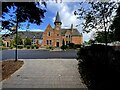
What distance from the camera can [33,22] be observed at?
36.9ft

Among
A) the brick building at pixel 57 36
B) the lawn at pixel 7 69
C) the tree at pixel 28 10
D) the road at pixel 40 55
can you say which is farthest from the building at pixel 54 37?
the tree at pixel 28 10

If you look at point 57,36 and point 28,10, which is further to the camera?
point 57,36

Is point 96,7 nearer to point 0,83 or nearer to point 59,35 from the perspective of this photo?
point 0,83

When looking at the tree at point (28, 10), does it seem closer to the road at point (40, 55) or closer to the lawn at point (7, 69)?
the lawn at point (7, 69)

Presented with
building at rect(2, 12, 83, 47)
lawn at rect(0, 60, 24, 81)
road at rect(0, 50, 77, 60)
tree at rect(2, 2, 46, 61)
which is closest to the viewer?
tree at rect(2, 2, 46, 61)

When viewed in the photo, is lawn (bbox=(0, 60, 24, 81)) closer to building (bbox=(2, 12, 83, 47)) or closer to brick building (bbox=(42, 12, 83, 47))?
building (bbox=(2, 12, 83, 47))

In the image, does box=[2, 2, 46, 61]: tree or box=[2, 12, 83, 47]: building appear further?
box=[2, 12, 83, 47]: building

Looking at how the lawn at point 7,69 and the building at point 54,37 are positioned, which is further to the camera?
the building at point 54,37

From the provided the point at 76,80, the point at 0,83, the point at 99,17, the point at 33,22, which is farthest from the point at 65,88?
the point at 99,17

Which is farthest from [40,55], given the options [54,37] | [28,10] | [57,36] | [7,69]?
[57,36]

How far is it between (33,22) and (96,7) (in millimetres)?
3021

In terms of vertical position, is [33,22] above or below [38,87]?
above

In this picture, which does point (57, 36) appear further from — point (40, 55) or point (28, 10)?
point (28, 10)

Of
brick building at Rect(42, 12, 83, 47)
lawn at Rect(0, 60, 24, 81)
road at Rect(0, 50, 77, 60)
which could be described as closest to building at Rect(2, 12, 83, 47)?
brick building at Rect(42, 12, 83, 47)
